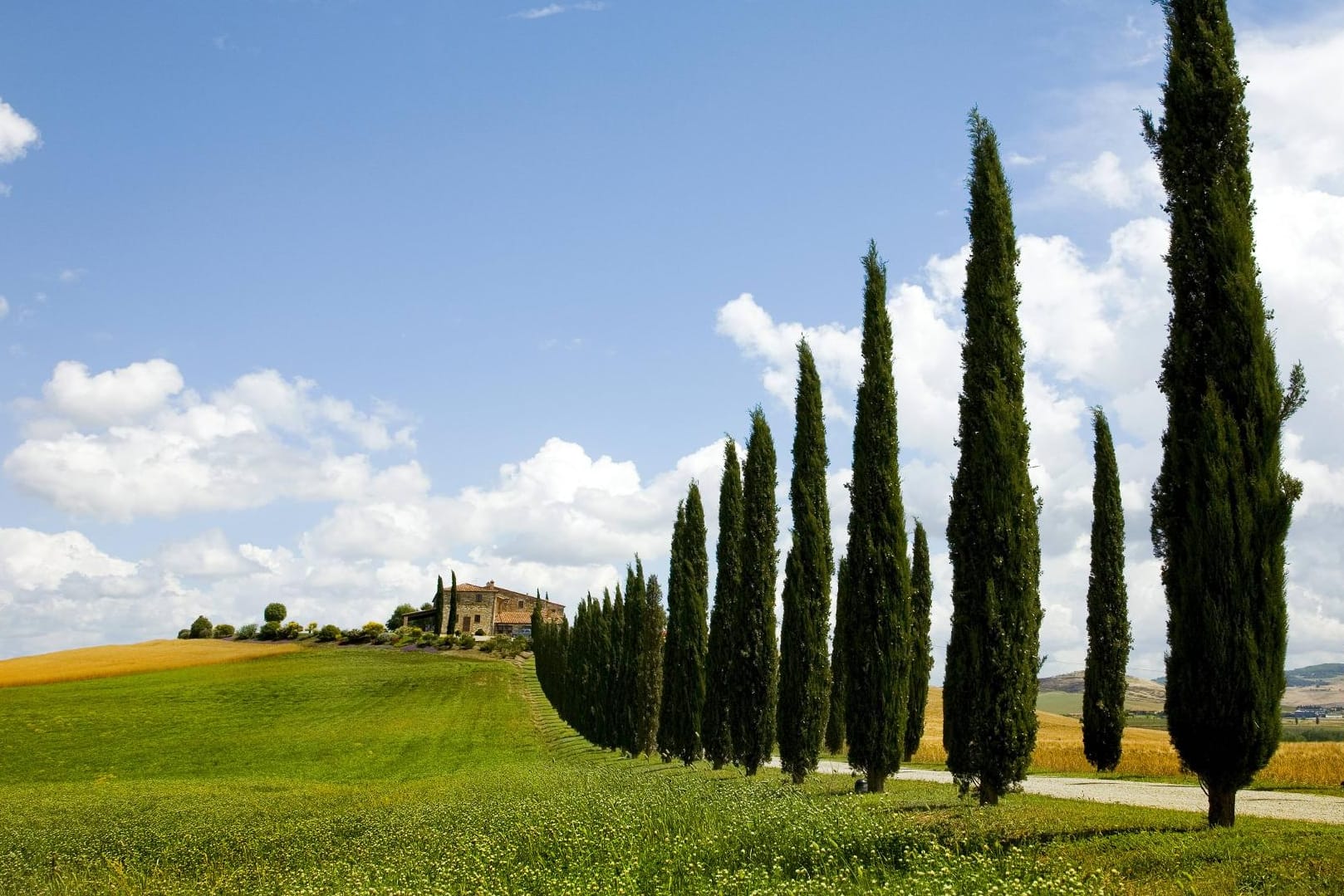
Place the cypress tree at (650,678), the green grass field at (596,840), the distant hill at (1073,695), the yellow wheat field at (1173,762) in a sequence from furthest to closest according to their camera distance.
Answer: the distant hill at (1073,695)
the cypress tree at (650,678)
the yellow wheat field at (1173,762)
the green grass field at (596,840)

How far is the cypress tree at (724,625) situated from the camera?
28.7 m

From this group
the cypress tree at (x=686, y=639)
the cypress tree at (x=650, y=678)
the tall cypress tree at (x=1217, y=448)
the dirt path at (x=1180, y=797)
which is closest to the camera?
the tall cypress tree at (x=1217, y=448)

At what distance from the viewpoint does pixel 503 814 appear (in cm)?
1524

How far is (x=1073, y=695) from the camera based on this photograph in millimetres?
166500

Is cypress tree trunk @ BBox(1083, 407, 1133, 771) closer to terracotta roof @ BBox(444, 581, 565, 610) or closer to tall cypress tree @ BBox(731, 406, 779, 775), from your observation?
tall cypress tree @ BBox(731, 406, 779, 775)

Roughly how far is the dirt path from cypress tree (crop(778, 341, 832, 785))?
5.01 metres

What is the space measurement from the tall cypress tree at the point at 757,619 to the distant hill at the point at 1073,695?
8833 centimetres

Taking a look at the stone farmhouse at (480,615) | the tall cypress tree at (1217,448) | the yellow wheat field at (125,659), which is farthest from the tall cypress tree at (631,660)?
the stone farmhouse at (480,615)

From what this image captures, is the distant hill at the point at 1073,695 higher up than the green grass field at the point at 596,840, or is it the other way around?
the green grass field at the point at 596,840

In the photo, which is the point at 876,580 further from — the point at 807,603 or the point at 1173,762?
the point at 1173,762

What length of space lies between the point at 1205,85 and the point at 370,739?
42.6 metres

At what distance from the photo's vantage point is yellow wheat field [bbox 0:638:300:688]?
65.7 meters

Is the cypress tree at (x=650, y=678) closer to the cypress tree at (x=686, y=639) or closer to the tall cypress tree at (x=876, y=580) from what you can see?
the cypress tree at (x=686, y=639)

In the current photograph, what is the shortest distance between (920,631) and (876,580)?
18194 mm
